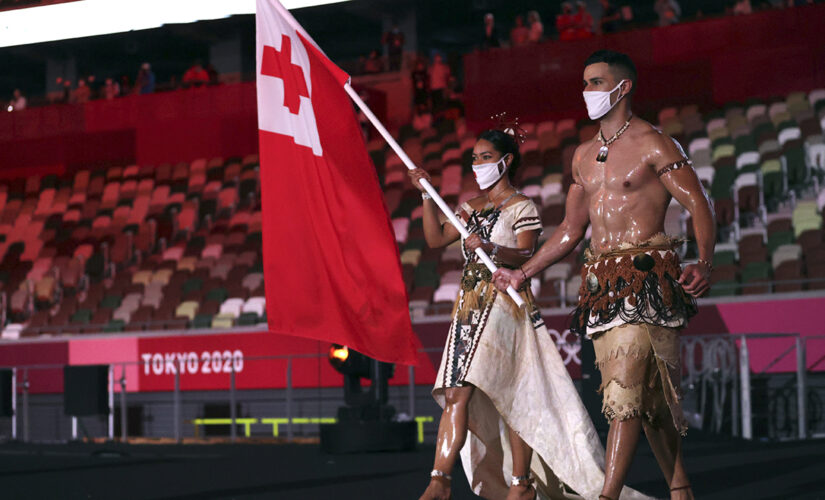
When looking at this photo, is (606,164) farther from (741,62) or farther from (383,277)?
(741,62)

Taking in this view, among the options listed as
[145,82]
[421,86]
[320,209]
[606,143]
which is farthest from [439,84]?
[606,143]

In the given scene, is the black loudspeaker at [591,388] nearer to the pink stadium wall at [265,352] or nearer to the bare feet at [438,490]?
the pink stadium wall at [265,352]

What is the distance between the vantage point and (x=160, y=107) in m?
20.5

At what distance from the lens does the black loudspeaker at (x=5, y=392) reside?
1213 centimetres

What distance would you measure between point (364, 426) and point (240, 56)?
15.8 m

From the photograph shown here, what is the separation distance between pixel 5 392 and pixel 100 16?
10.3m

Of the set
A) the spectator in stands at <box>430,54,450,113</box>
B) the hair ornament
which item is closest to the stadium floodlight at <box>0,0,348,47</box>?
the spectator in stands at <box>430,54,450,113</box>

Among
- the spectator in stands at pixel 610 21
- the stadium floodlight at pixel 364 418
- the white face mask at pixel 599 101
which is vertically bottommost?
the stadium floodlight at pixel 364 418

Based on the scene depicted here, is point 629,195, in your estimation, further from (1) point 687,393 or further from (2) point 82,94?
→ (2) point 82,94

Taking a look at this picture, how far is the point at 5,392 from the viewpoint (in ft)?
40.0

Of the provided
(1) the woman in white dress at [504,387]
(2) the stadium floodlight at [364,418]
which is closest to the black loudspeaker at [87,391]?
(2) the stadium floodlight at [364,418]

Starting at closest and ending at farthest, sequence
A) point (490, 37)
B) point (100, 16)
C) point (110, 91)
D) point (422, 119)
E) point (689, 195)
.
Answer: point (689, 195) → point (490, 37) → point (422, 119) → point (100, 16) → point (110, 91)

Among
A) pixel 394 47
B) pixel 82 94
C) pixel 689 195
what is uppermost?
pixel 394 47

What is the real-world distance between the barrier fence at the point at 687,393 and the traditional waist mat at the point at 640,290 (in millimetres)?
5910
